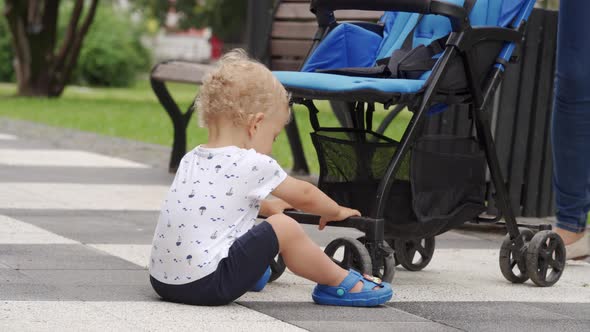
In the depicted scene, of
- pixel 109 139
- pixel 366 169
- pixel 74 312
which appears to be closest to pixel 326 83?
pixel 366 169

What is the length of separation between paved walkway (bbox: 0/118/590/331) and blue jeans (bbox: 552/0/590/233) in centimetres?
28

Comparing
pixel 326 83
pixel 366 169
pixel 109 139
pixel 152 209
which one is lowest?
pixel 109 139

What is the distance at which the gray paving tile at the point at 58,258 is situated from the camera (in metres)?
4.57

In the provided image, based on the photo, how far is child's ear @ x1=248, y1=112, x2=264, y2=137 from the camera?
12.9ft

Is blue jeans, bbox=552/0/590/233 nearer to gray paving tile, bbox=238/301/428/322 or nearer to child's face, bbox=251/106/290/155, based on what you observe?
gray paving tile, bbox=238/301/428/322

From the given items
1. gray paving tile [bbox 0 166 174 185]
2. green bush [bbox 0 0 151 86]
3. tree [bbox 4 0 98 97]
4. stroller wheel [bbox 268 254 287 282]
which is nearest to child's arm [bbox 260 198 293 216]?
stroller wheel [bbox 268 254 287 282]

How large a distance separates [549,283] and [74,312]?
1.85 m

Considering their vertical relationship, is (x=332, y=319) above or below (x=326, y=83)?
below

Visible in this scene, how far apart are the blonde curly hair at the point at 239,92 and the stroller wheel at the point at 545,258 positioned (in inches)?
47.8

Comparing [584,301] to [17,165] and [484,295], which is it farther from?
[17,165]

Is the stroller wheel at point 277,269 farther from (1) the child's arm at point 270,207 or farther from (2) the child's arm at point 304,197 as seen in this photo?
(2) the child's arm at point 304,197

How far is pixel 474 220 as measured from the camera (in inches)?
186

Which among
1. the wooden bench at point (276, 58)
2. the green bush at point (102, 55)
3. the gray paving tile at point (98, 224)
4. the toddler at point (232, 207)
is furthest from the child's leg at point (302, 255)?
the green bush at point (102, 55)

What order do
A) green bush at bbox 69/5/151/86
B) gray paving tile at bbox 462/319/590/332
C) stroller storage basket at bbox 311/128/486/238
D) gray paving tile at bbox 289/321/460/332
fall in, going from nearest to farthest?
gray paving tile at bbox 289/321/460/332, gray paving tile at bbox 462/319/590/332, stroller storage basket at bbox 311/128/486/238, green bush at bbox 69/5/151/86
